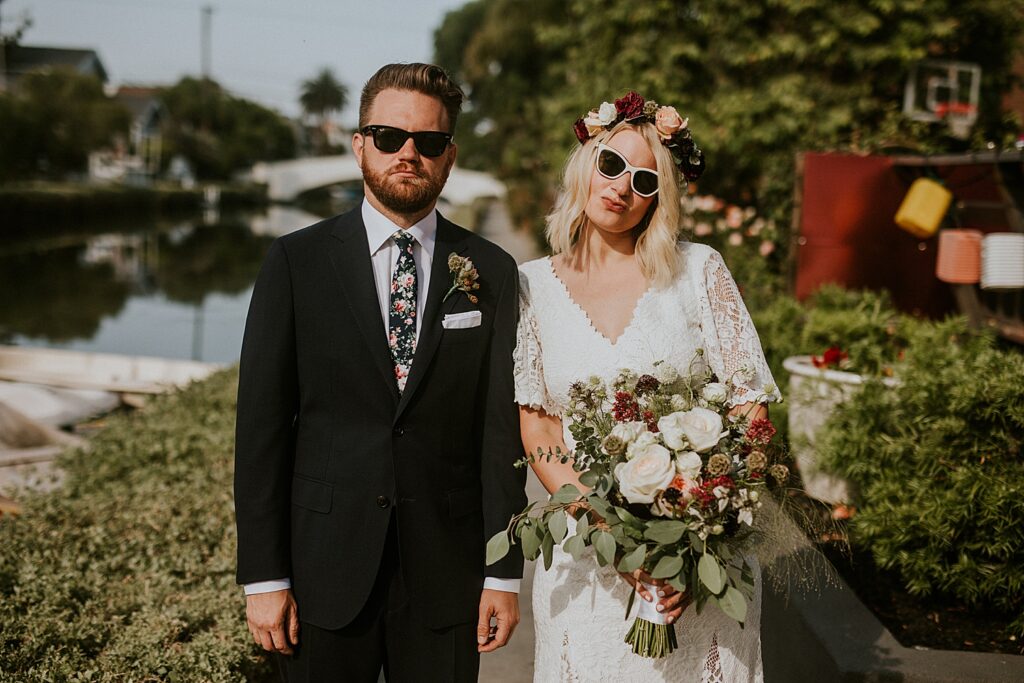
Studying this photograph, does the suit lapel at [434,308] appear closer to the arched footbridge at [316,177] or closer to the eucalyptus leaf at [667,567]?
the eucalyptus leaf at [667,567]

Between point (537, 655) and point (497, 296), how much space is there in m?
1.04

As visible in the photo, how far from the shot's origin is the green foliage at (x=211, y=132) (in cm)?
6794

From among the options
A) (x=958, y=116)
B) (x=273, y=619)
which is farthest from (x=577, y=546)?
(x=958, y=116)

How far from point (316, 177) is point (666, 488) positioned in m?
64.6

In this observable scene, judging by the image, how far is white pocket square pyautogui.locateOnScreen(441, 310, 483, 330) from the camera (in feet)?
7.16

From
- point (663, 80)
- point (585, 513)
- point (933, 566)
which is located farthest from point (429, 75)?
point (663, 80)

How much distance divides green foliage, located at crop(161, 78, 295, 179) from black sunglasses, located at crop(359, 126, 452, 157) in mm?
68343

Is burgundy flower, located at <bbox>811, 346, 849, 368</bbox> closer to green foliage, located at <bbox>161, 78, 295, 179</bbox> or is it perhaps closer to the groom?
the groom

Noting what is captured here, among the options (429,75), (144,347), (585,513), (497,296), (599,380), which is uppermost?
(429,75)

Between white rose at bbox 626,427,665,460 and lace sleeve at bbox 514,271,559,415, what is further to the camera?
lace sleeve at bbox 514,271,559,415

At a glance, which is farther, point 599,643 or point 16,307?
point 16,307

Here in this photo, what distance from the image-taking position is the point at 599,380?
201 cm

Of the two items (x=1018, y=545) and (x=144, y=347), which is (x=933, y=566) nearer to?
(x=1018, y=545)

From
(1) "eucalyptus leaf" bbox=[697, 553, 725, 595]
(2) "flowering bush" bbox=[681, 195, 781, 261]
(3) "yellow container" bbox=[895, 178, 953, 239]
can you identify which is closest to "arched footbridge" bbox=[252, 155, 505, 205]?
(2) "flowering bush" bbox=[681, 195, 781, 261]
